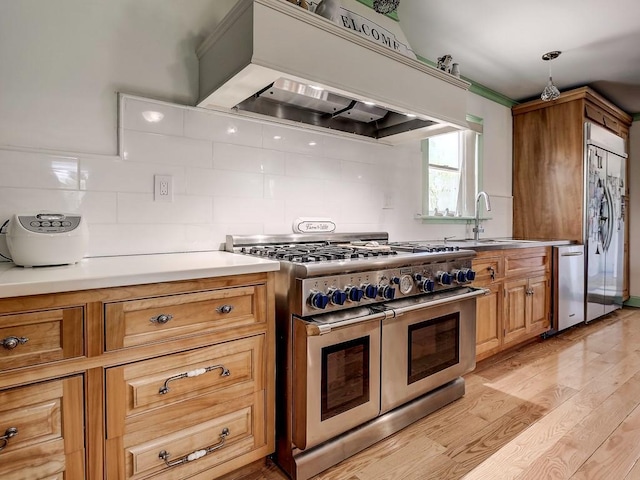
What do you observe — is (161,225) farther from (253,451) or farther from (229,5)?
(229,5)

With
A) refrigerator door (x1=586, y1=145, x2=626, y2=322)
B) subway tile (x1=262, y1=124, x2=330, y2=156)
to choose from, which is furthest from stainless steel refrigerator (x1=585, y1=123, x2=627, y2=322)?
subway tile (x1=262, y1=124, x2=330, y2=156)

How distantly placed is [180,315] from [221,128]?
1079 millimetres

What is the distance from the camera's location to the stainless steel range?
54.5 inches

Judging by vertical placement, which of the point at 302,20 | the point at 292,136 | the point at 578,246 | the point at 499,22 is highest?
the point at 499,22

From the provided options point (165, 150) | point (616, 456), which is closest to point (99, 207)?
point (165, 150)

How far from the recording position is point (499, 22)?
98.3 inches

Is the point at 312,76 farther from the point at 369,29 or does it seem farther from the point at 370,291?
the point at 370,291

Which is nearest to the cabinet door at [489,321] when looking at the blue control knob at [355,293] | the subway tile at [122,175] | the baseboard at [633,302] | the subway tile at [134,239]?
the blue control knob at [355,293]

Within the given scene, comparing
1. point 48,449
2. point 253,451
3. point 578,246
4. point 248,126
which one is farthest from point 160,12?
point 578,246

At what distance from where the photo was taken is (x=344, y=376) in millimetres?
1489

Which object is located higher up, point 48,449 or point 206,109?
point 206,109

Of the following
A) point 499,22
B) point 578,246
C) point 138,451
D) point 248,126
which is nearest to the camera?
point 138,451

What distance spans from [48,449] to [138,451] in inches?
9.5

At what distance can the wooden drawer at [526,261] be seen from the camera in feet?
8.63
